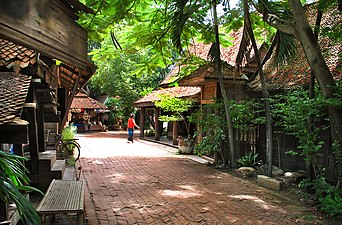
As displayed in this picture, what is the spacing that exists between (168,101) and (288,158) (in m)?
5.61

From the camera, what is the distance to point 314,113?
569 centimetres

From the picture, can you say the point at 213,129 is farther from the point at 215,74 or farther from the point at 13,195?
the point at 13,195

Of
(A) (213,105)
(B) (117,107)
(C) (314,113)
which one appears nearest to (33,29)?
(C) (314,113)

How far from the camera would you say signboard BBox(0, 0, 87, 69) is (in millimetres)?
1357

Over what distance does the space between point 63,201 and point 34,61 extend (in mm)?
2264

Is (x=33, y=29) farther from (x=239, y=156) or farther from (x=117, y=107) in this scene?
(x=117, y=107)

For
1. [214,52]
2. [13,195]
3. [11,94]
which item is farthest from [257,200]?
[13,195]

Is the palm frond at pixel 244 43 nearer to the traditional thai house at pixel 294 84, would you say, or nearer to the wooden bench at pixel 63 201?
the traditional thai house at pixel 294 84

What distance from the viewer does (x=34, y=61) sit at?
4559 millimetres

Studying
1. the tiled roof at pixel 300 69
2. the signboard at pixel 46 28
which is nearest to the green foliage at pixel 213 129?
the tiled roof at pixel 300 69

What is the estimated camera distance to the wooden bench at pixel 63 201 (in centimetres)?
357

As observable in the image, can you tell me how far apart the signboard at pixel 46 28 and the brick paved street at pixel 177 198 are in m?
3.57

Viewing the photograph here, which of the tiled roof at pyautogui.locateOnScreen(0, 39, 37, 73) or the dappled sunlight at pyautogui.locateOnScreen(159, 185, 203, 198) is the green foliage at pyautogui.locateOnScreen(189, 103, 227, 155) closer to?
the dappled sunlight at pyautogui.locateOnScreen(159, 185, 203, 198)

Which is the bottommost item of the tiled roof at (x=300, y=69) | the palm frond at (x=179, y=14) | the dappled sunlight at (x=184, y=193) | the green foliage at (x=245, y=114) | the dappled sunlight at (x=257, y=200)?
the dappled sunlight at (x=257, y=200)
